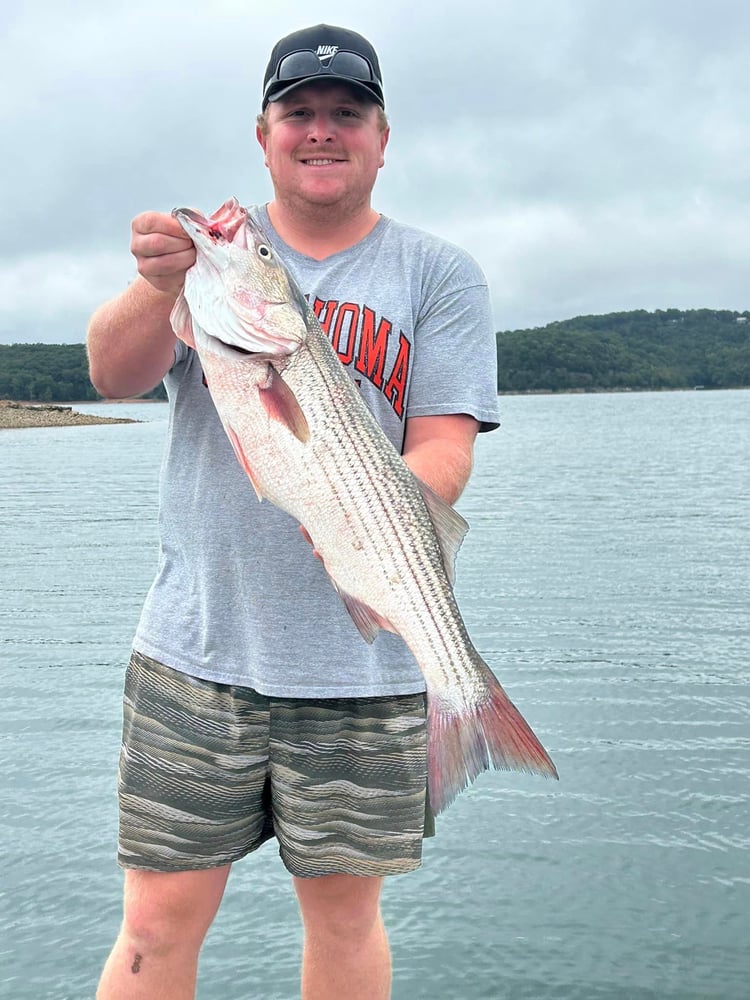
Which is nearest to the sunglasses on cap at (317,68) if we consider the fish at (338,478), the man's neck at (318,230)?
the man's neck at (318,230)

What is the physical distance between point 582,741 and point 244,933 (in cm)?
349

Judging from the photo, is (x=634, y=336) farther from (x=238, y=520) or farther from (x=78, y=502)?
(x=238, y=520)

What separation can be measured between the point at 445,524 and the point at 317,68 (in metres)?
1.42

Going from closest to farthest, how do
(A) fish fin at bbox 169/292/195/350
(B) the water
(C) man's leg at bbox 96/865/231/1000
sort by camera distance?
1. (A) fish fin at bbox 169/292/195/350
2. (C) man's leg at bbox 96/865/231/1000
3. (B) the water

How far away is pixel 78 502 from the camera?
25031 millimetres

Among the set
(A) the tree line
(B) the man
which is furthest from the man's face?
(A) the tree line

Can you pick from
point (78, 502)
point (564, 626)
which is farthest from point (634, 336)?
point (564, 626)

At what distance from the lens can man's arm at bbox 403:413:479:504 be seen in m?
3.02

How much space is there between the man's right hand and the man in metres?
0.32

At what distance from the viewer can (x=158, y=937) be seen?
9.76 feet

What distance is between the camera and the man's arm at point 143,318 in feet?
8.52

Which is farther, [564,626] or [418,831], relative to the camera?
[564,626]

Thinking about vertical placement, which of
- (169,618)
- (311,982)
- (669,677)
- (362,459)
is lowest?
(669,677)

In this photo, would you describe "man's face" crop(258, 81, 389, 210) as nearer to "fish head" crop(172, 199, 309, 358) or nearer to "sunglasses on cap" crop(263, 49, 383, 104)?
"sunglasses on cap" crop(263, 49, 383, 104)
